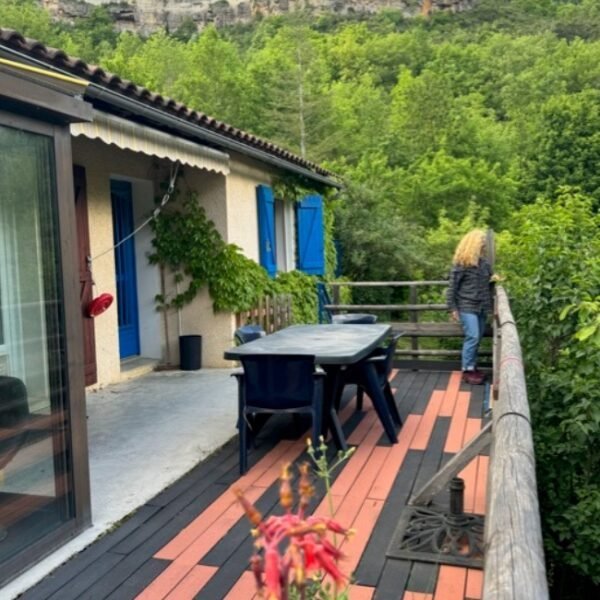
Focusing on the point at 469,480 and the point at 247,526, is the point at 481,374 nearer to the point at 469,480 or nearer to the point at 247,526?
the point at 469,480

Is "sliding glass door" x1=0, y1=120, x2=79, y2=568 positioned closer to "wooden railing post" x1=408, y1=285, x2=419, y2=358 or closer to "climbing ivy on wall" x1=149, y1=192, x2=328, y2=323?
"climbing ivy on wall" x1=149, y1=192, x2=328, y2=323

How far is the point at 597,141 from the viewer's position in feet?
75.5

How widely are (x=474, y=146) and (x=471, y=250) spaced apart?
21.4 metres

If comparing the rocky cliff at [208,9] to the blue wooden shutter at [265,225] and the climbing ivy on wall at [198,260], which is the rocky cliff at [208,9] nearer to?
the blue wooden shutter at [265,225]

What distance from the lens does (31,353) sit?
10.1 ft

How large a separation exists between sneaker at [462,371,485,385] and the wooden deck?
4.96 ft

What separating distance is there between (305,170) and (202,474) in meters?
6.55

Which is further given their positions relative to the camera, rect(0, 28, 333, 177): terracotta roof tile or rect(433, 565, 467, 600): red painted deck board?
rect(0, 28, 333, 177): terracotta roof tile

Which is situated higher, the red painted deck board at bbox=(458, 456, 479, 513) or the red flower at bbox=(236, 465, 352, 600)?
the red flower at bbox=(236, 465, 352, 600)

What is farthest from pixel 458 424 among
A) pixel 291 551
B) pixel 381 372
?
pixel 291 551

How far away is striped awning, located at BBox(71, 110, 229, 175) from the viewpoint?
14.4ft

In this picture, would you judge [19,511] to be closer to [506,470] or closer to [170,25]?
[506,470]

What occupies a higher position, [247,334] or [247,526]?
[247,334]

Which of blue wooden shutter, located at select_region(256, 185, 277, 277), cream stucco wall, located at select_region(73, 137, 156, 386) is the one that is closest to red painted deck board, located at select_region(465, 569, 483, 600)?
cream stucco wall, located at select_region(73, 137, 156, 386)
